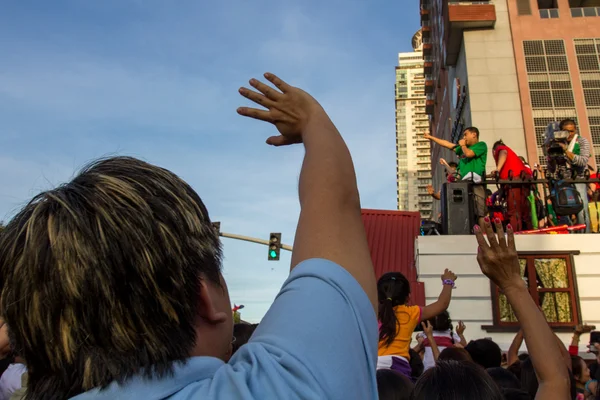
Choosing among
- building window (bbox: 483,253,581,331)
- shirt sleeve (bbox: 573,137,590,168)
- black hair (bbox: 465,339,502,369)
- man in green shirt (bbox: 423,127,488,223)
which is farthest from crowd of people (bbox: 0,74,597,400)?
shirt sleeve (bbox: 573,137,590,168)

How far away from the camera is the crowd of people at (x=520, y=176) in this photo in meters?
9.72

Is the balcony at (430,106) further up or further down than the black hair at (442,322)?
further up

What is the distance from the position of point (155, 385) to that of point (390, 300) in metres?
3.63

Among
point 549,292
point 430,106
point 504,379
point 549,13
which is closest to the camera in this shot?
point 504,379

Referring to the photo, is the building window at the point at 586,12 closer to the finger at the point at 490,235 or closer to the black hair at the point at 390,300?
the black hair at the point at 390,300

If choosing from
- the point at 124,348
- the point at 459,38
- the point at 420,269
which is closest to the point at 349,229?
the point at 124,348

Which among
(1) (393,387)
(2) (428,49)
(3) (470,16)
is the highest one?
(2) (428,49)

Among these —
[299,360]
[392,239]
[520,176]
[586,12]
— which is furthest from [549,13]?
[299,360]

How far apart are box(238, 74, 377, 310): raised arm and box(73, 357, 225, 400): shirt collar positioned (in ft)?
0.99

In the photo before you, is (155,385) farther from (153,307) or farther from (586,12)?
(586,12)

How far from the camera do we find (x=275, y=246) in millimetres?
20516

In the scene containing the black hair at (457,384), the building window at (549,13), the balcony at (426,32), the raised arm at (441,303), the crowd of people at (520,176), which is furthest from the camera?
the balcony at (426,32)

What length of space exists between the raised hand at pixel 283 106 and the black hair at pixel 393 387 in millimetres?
1782

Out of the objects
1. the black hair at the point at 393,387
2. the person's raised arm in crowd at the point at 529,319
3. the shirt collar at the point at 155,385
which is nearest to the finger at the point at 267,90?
the shirt collar at the point at 155,385
